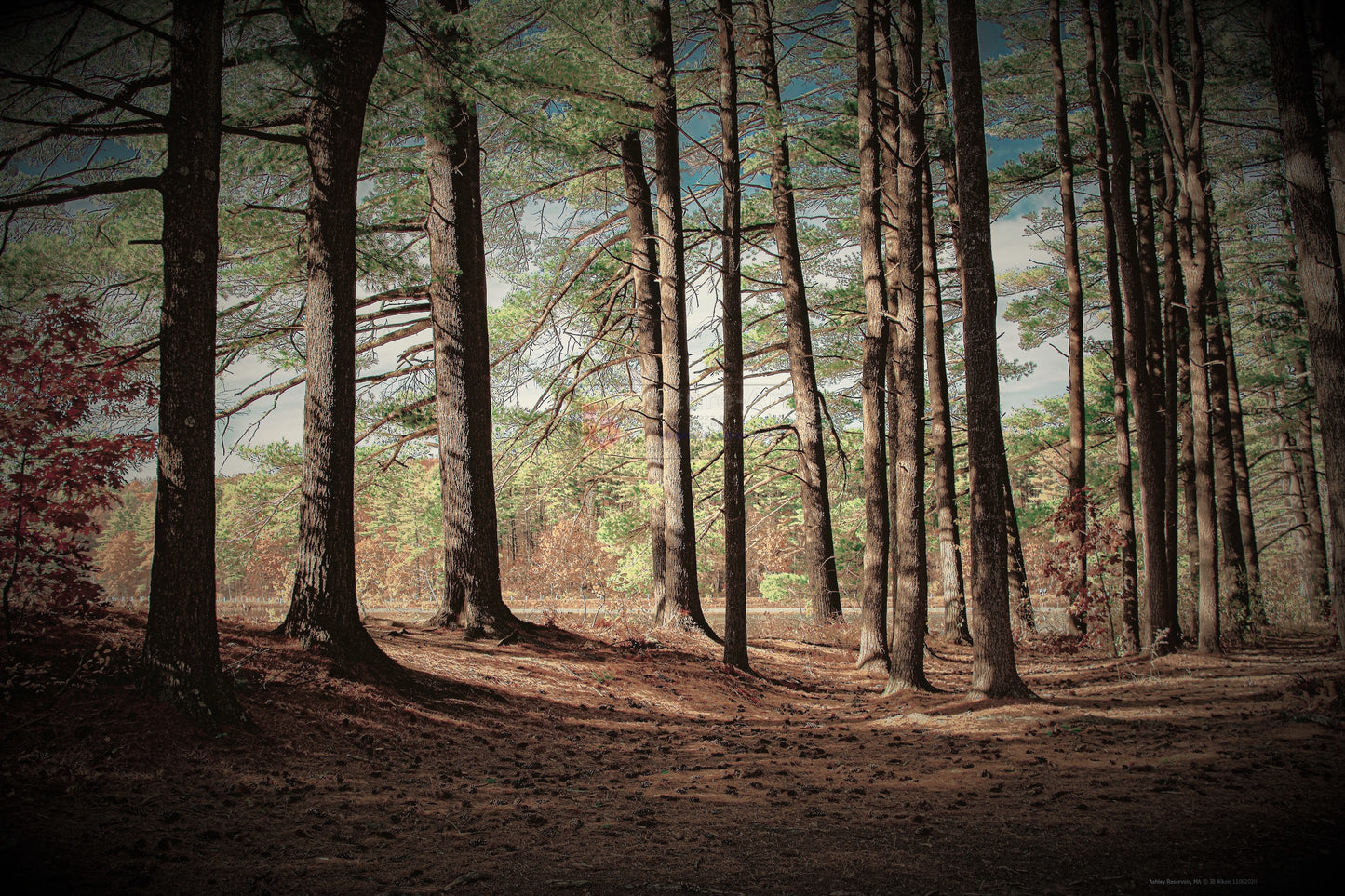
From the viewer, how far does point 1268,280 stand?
17.6 m

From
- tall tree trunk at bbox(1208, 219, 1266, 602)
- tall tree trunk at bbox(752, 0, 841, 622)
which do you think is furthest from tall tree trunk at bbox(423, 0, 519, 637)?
tall tree trunk at bbox(1208, 219, 1266, 602)

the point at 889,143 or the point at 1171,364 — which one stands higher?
the point at 889,143

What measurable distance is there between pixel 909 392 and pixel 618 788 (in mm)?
5905

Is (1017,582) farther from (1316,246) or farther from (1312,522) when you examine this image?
(1312,522)

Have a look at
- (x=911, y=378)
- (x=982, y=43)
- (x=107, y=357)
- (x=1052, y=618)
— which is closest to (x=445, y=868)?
(x=911, y=378)

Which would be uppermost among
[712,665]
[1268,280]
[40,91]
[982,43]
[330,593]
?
[982,43]

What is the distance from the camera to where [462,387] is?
29.5 feet

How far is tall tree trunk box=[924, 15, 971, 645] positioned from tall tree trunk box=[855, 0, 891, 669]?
9.69 feet

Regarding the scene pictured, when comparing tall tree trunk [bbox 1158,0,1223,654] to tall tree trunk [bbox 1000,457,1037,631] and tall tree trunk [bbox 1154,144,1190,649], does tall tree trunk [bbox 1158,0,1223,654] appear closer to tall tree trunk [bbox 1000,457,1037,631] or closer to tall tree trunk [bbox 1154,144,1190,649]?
tall tree trunk [bbox 1154,144,1190,649]

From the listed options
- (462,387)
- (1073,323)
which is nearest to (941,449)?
(1073,323)

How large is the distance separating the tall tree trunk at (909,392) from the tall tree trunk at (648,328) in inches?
A: 156

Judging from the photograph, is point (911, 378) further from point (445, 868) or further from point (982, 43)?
point (982, 43)

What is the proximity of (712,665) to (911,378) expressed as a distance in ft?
15.3

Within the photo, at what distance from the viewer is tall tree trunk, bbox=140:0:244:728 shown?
481cm
